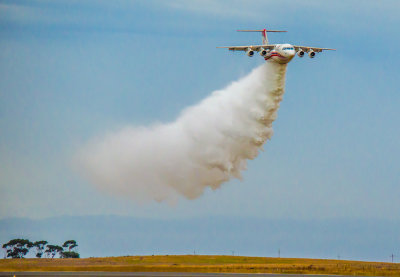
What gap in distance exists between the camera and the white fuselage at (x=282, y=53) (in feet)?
290

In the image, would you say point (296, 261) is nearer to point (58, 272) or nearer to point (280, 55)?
point (280, 55)

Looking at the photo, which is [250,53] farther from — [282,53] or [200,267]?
[200,267]

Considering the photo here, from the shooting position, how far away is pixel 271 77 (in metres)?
92.3

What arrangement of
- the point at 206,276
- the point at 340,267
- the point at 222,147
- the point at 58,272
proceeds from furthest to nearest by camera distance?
the point at 222,147 → the point at 340,267 → the point at 58,272 → the point at 206,276

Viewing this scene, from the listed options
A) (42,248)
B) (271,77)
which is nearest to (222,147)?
(271,77)

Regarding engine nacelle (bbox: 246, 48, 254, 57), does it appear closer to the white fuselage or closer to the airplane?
the airplane

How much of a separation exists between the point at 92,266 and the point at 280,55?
29.6 meters

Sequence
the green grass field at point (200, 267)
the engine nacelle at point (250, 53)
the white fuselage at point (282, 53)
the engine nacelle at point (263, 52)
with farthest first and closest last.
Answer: the engine nacelle at point (250, 53)
the engine nacelle at point (263, 52)
the white fuselage at point (282, 53)
the green grass field at point (200, 267)

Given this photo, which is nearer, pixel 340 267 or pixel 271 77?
pixel 340 267

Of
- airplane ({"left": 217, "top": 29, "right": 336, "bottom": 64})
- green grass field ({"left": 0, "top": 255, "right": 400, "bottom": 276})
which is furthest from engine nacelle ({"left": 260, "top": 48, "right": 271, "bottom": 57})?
green grass field ({"left": 0, "top": 255, "right": 400, "bottom": 276})

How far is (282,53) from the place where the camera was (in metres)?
88.6

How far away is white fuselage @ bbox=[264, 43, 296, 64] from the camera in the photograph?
88438 millimetres

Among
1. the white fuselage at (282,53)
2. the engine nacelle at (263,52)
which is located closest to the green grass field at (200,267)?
the white fuselage at (282,53)

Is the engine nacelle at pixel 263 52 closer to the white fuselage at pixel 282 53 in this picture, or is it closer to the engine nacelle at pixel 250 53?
the white fuselage at pixel 282 53
